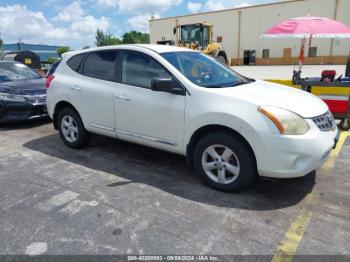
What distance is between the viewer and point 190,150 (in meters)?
3.68

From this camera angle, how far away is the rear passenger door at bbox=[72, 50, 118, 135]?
14.3 ft

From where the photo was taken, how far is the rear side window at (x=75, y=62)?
4.90 m

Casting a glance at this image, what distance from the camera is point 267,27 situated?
1415 inches

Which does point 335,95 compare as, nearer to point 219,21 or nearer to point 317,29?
point 317,29

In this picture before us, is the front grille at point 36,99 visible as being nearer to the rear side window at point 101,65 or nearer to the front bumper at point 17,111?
the front bumper at point 17,111

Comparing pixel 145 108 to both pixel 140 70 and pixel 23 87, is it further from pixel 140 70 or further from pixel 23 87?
pixel 23 87

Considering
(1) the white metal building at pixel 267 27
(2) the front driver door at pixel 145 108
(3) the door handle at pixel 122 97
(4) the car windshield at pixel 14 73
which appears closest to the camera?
(2) the front driver door at pixel 145 108

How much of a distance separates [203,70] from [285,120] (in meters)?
1.42

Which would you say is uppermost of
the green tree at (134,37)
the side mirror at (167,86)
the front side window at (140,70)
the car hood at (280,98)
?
the green tree at (134,37)

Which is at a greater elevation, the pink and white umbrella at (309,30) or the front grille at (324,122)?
the pink and white umbrella at (309,30)

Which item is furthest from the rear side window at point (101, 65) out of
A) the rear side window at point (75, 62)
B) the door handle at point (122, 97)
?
the door handle at point (122, 97)

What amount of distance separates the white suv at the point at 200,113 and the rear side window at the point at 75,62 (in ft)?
0.06

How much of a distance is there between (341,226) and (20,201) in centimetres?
333

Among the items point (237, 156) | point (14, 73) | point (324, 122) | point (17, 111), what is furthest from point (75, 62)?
point (324, 122)
